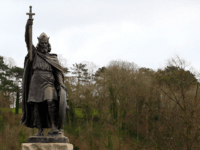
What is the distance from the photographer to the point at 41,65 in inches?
255

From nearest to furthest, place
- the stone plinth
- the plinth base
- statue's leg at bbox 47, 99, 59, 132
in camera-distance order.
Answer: the stone plinth → the plinth base → statue's leg at bbox 47, 99, 59, 132

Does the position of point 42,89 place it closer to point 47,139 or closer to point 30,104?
point 30,104

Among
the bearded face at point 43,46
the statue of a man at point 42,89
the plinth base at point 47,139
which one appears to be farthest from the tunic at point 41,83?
the plinth base at point 47,139

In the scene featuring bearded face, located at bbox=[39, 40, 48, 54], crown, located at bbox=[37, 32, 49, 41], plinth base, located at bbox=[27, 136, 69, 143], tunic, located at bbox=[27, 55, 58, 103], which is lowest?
plinth base, located at bbox=[27, 136, 69, 143]

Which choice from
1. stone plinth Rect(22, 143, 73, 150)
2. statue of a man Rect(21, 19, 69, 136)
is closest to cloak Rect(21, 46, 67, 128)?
statue of a man Rect(21, 19, 69, 136)

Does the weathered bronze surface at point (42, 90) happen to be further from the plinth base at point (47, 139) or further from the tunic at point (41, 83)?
the plinth base at point (47, 139)

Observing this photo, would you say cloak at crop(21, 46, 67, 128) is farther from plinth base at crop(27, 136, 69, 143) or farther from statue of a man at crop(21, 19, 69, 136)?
plinth base at crop(27, 136, 69, 143)

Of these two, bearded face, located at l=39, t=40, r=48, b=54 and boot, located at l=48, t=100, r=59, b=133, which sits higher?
bearded face, located at l=39, t=40, r=48, b=54

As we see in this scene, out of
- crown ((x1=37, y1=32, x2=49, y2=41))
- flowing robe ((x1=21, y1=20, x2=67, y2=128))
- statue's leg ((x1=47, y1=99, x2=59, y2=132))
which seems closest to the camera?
statue's leg ((x1=47, y1=99, x2=59, y2=132))

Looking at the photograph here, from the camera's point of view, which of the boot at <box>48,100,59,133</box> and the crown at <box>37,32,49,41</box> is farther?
the crown at <box>37,32,49,41</box>

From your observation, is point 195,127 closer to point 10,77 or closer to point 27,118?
point 27,118

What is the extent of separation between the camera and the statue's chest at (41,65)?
21.2 ft

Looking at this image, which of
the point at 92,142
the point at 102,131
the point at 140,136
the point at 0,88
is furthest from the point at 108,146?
the point at 0,88

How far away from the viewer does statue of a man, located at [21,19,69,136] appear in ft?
20.4
